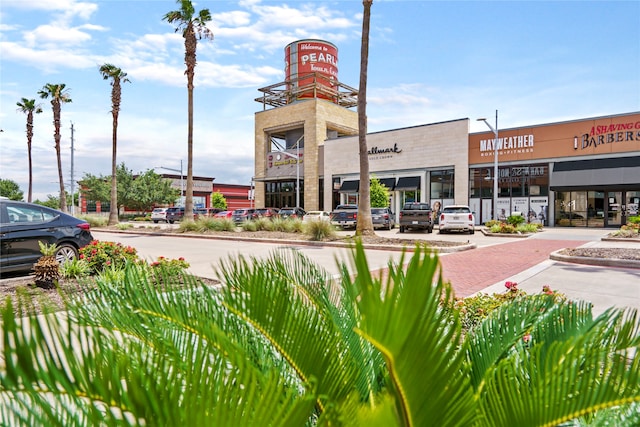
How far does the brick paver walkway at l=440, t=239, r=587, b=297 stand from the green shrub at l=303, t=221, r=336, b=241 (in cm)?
613

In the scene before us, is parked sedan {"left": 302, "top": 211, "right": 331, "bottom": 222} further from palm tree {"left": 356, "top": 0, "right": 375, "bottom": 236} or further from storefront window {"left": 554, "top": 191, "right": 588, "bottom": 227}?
storefront window {"left": 554, "top": 191, "right": 588, "bottom": 227}

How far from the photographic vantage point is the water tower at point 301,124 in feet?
150

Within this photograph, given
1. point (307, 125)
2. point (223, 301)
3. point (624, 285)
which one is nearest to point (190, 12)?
point (307, 125)

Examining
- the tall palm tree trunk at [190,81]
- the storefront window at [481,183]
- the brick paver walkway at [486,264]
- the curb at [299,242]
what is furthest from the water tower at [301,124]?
the brick paver walkway at [486,264]

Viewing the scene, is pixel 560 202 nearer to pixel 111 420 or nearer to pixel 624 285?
pixel 624 285

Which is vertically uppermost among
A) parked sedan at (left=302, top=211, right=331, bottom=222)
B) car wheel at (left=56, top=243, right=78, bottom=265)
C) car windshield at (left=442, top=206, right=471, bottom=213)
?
car windshield at (left=442, top=206, right=471, bottom=213)

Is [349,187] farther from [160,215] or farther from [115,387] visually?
[115,387]

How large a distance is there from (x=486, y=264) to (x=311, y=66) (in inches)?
1724

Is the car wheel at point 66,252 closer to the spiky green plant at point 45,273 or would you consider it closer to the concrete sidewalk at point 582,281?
the spiky green plant at point 45,273

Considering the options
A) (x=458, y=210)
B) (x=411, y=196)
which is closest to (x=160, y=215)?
(x=411, y=196)

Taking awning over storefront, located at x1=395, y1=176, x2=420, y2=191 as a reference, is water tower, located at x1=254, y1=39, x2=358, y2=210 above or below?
above

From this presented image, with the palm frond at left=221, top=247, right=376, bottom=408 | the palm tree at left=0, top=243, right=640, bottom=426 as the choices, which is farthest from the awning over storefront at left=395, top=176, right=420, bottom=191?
the palm frond at left=221, top=247, right=376, bottom=408

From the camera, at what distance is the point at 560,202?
3162cm

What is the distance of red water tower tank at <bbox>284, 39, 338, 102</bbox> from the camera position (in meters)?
49.0
